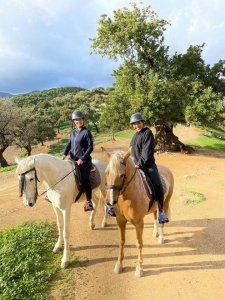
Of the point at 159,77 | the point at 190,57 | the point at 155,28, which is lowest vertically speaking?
the point at 159,77

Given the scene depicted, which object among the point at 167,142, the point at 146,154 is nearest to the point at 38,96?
the point at 167,142

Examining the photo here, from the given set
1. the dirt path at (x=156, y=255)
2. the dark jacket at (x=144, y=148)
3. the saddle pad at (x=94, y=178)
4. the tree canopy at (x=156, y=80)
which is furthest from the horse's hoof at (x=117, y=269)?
the tree canopy at (x=156, y=80)

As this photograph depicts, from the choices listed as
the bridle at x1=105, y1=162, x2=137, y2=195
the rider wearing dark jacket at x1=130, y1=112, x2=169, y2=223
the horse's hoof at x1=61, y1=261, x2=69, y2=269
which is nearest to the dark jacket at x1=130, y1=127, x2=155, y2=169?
the rider wearing dark jacket at x1=130, y1=112, x2=169, y2=223

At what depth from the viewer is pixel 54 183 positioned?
8.26 m

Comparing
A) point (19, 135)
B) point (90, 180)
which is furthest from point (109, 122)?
point (90, 180)

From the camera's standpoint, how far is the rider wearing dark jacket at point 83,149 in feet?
28.9

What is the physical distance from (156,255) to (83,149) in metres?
3.67

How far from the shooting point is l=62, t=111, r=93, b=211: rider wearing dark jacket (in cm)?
880

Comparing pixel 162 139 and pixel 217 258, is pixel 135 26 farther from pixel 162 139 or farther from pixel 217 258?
pixel 217 258

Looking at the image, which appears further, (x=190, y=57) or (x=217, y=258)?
(x=190, y=57)

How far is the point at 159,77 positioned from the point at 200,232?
20.1 metres

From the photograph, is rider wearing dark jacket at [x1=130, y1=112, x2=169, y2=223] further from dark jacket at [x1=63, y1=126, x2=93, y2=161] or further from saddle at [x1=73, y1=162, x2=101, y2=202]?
saddle at [x1=73, y1=162, x2=101, y2=202]

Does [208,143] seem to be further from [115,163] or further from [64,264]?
[115,163]

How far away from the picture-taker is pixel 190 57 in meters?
28.5
